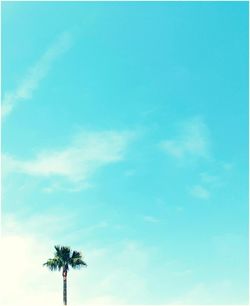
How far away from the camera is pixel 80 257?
285ft

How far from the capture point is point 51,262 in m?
86.3

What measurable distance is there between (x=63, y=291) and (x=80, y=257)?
544cm

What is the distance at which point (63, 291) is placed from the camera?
275ft

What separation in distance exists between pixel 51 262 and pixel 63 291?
4579mm

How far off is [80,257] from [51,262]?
4012 mm
